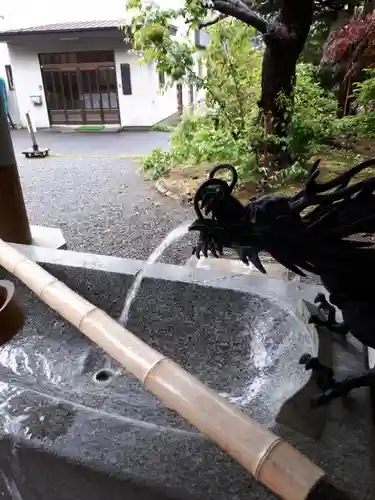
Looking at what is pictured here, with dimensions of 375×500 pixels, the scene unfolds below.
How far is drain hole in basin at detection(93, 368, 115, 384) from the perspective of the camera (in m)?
1.79

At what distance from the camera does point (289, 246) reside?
991 millimetres

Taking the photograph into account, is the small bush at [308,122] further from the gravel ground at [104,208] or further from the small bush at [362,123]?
the gravel ground at [104,208]

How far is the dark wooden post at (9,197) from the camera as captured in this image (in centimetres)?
259

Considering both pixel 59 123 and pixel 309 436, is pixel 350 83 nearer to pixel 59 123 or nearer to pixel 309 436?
pixel 309 436

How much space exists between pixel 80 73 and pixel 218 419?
11629mm

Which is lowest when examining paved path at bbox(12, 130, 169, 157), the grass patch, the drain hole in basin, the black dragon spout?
paved path at bbox(12, 130, 169, 157)

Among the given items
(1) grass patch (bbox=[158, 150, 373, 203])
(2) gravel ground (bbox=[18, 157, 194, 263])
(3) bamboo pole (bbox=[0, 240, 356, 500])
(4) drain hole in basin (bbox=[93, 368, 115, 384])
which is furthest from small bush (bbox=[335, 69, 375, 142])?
(3) bamboo pole (bbox=[0, 240, 356, 500])

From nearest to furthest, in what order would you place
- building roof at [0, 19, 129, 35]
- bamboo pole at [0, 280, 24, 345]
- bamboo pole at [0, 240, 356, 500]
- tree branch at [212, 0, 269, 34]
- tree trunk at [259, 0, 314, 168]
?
bamboo pole at [0, 240, 356, 500], bamboo pole at [0, 280, 24, 345], tree branch at [212, 0, 269, 34], tree trunk at [259, 0, 314, 168], building roof at [0, 19, 129, 35]

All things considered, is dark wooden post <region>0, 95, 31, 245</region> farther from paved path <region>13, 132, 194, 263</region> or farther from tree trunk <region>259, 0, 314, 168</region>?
tree trunk <region>259, 0, 314, 168</region>

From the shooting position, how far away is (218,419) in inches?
34.0

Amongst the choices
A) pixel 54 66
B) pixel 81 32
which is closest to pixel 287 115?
pixel 81 32

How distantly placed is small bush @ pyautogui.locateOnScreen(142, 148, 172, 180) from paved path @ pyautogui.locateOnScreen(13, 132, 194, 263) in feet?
0.52

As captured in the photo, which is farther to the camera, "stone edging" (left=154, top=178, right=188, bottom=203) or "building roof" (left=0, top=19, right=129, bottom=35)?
"building roof" (left=0, top=19, right=129, bottom=35)

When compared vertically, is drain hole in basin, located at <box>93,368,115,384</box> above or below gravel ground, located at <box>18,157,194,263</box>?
above
